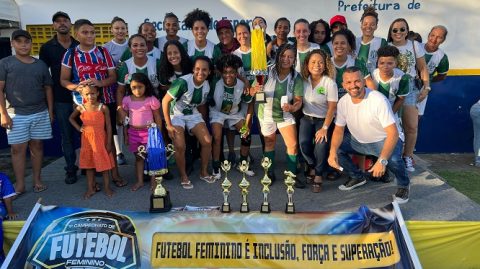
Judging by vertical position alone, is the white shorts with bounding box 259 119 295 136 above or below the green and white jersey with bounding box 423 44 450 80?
below

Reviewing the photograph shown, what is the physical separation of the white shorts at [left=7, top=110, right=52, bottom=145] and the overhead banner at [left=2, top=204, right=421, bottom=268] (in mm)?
1291

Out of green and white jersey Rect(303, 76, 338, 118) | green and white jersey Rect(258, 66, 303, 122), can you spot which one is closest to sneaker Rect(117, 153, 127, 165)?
green and white jersey Rect(258, 66, 303, 122)

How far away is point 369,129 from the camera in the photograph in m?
3.68

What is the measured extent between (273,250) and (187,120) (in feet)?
5.76

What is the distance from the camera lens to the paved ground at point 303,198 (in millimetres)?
3605

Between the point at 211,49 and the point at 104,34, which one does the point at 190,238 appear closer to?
the point at 211,49

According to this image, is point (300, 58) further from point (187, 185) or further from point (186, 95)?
point (187, 185)

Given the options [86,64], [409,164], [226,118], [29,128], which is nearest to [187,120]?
[226,118]

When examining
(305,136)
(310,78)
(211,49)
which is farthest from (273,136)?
(211,49)

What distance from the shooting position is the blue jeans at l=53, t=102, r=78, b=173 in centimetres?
432

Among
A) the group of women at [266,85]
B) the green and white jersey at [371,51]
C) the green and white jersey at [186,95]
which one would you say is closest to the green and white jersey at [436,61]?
the group of women at [266,85]

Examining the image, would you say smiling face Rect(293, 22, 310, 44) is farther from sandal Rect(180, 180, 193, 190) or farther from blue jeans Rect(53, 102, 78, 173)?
blue jeans Rect(53, 102, 78, 173)

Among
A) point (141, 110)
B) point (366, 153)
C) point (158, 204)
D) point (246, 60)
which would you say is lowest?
point (158, 204)

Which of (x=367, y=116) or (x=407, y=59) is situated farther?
(x=407, y=59)
